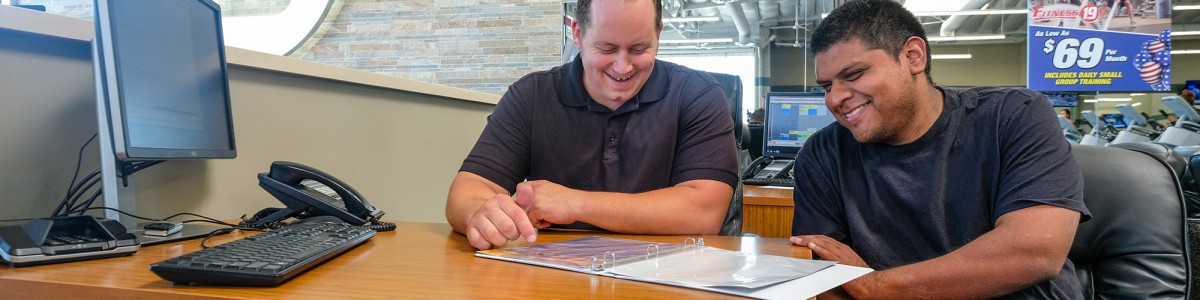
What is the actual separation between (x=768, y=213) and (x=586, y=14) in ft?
4.71

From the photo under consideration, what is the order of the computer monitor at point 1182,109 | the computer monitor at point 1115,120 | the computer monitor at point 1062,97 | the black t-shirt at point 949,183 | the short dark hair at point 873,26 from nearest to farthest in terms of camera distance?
the black t-shirt at point 949,183 < the short dark hair at point 873,26 < the computer monitor at point 1062,97 < the computer monitor at point 1182,109 < the computer monitor at point 1115,120

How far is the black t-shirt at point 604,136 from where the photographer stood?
154 centimetres

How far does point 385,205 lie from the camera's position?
94.7 inches

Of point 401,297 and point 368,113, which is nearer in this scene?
point 401,297

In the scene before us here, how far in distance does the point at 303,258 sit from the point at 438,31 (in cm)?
469

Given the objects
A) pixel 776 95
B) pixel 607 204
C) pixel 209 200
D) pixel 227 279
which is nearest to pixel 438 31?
pixel 776 95

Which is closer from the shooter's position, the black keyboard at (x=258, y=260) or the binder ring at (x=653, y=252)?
the black keyboard at (x=258, y=260)

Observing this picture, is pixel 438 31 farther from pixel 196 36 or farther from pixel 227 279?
pixel 227 279

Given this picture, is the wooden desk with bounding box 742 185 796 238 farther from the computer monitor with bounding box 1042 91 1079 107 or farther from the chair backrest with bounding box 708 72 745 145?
the computer monitor with bounding box 1042 91 1079 107

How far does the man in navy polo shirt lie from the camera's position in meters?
1.46

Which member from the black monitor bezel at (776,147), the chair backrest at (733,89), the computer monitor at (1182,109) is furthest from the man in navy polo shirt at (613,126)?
Answer: the computer monitor at (1182,109)

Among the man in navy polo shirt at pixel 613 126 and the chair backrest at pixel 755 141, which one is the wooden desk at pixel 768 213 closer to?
the man in navy polo shirt at pixel 613 126

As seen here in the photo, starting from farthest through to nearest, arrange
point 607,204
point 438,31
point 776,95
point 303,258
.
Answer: point 438,31, point 776,95, point 607,204, point 303,258

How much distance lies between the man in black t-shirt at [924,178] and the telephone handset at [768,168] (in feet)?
5.88
